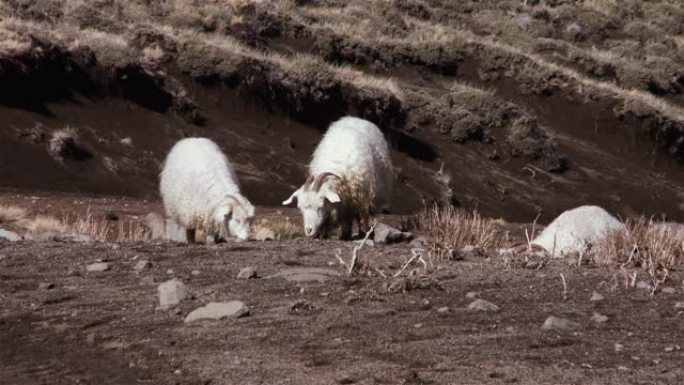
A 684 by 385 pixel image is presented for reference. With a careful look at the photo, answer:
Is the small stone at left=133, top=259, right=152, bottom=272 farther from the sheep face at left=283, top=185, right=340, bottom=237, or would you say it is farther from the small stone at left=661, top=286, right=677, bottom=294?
the small stone at left=661, top=286, right=677, bottom=294

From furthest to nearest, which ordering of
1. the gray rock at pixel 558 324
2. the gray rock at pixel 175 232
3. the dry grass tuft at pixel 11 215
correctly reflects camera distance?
the dry grass tuft at pixel 11 215, the gray rock at pixel 175 232, the gray rock at pixel 558 324

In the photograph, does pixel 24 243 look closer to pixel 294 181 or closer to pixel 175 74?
pixel 294 181

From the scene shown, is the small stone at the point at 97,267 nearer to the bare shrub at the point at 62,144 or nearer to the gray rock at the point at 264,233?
the gray rock at the point at 264,233

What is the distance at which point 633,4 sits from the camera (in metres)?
56.1

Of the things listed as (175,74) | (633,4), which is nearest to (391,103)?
(175,74)

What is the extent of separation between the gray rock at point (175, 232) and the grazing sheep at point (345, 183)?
1650mm

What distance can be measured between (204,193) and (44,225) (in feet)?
10.8

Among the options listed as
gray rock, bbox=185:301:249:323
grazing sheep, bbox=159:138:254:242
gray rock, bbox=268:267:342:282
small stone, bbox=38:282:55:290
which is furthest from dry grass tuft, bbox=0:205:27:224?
gray rock, bbox=185:301:249:323

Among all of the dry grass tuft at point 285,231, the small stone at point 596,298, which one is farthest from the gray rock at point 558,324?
the dry grass tuft at point 285,231

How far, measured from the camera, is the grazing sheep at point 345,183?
1227 centimetres

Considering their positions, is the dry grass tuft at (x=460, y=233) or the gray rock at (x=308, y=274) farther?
the dry grass tuft at (x=460, y=233)

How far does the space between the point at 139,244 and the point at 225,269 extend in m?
1.98

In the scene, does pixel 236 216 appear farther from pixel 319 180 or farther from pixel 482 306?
pixel 482 306

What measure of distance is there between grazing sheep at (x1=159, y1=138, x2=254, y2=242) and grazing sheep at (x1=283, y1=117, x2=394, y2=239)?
0.80 metres
